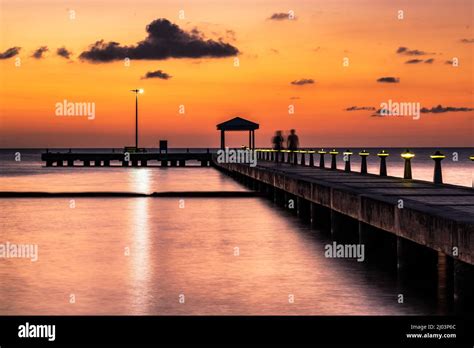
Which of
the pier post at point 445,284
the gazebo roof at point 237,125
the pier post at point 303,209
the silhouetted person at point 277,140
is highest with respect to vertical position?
the gazebo roof at point 237,125

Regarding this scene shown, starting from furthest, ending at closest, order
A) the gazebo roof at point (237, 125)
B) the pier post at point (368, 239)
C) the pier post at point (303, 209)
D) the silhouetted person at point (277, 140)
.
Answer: the gazebo roof at point (237, 125) < the silhouetted person at point (277, 140) < the pier post at point (303, 209) < the pier post at point (368, 239)

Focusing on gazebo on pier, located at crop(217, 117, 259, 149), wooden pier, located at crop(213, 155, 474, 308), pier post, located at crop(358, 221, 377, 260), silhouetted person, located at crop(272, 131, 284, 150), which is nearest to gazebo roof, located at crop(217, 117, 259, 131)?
gazebo on pier, located at crop(217, 117, 259, 149)

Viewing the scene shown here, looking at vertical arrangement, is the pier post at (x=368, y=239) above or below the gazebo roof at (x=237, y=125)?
below

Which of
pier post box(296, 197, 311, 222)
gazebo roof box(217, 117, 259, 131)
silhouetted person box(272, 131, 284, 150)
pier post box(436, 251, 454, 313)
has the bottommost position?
pier post box(436, 251, 454, 313)

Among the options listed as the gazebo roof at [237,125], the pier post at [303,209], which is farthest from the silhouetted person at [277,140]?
the gazebo roof at [237,125]

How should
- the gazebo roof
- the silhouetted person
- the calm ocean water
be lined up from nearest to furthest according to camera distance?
the calm ocean water
the silhouetted person
the gazebo roof

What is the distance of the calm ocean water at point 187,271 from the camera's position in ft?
49.8

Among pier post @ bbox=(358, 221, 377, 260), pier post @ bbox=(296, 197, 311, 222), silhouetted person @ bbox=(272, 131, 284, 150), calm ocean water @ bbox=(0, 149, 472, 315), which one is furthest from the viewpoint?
silhouetted person @ bbox=(272, 131, 284, 150)

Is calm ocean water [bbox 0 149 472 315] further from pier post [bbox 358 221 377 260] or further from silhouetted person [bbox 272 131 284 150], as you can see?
silhouetted person [bbox 272 131 284 150]

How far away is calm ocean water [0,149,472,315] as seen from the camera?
15.2 metres

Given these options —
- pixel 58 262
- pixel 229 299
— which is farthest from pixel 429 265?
pixel 58 262

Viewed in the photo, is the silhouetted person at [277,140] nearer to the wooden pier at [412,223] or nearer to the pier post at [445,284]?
the wooden pier at [412,223]

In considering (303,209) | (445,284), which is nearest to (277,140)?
(303,209)
